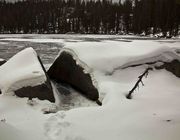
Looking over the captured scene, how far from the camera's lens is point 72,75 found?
37.2 feet

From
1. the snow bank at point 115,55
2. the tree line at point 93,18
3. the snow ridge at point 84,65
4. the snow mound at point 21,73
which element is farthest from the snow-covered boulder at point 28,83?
the tree line at point 93,18

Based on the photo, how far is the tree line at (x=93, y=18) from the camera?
9377 centimetres

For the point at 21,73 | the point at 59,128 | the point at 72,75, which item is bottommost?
the point at 59,128

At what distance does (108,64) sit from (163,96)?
228 cm

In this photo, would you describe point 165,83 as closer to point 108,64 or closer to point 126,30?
point 108,64

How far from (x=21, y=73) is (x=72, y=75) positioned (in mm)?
2062

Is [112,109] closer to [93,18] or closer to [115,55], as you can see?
[115,55]

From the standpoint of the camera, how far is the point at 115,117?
7668 mm

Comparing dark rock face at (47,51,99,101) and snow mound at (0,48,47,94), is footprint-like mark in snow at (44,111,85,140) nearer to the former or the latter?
snow mound at (0,48,47,94)

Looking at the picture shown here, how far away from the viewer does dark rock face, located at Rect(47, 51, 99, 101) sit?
401 inches

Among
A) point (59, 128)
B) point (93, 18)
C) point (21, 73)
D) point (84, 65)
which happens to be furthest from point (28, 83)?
point (93, 18)

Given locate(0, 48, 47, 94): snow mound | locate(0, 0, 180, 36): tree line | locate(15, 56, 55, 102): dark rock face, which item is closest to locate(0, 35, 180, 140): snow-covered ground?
locate(15, 56, 55, 102): dark rock face

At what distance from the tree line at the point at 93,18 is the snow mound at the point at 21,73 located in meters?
75.6

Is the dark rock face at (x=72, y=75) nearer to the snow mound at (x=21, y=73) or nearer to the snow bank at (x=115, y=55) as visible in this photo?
the snow bank at (x=115, y=55)
